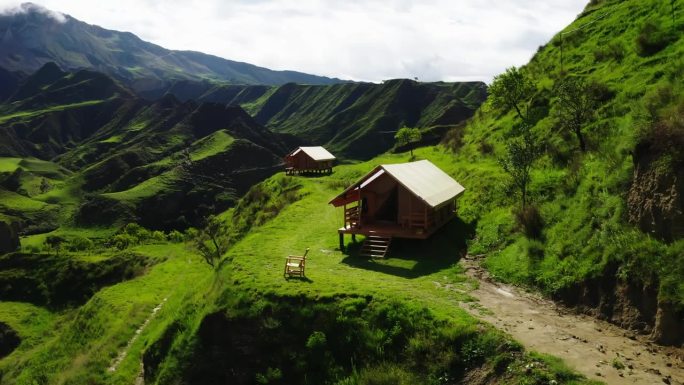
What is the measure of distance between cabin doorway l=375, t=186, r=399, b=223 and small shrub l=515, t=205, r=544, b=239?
31.9ft

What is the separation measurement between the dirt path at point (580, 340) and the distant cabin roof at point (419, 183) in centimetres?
1047

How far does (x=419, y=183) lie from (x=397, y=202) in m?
2.22

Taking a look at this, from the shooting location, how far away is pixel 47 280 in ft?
249

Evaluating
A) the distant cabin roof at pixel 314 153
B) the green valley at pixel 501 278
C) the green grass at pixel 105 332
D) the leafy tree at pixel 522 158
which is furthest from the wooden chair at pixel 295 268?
the distant cabin roof at pixel 314 153

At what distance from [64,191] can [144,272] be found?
129m

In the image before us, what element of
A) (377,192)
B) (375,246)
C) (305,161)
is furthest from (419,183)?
(305,161)

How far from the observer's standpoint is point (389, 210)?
115ft

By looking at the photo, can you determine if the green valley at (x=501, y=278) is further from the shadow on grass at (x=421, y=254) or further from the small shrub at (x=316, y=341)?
the shadow on grass at (x=421, y=254)

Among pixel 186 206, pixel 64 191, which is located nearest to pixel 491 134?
pixel 186 206

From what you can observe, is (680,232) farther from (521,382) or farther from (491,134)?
(491,134)

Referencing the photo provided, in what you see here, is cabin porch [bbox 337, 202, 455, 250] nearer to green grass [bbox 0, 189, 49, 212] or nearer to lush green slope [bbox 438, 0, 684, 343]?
lush green slope [bbox 438, 0, 684, 343]

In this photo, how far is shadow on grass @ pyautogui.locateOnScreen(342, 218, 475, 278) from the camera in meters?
28.4

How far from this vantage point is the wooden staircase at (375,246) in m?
31.4

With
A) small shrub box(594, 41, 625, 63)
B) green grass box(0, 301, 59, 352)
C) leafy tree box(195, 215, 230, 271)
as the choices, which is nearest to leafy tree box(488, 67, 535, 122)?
small shrub box(594, 41, 625, 63)
